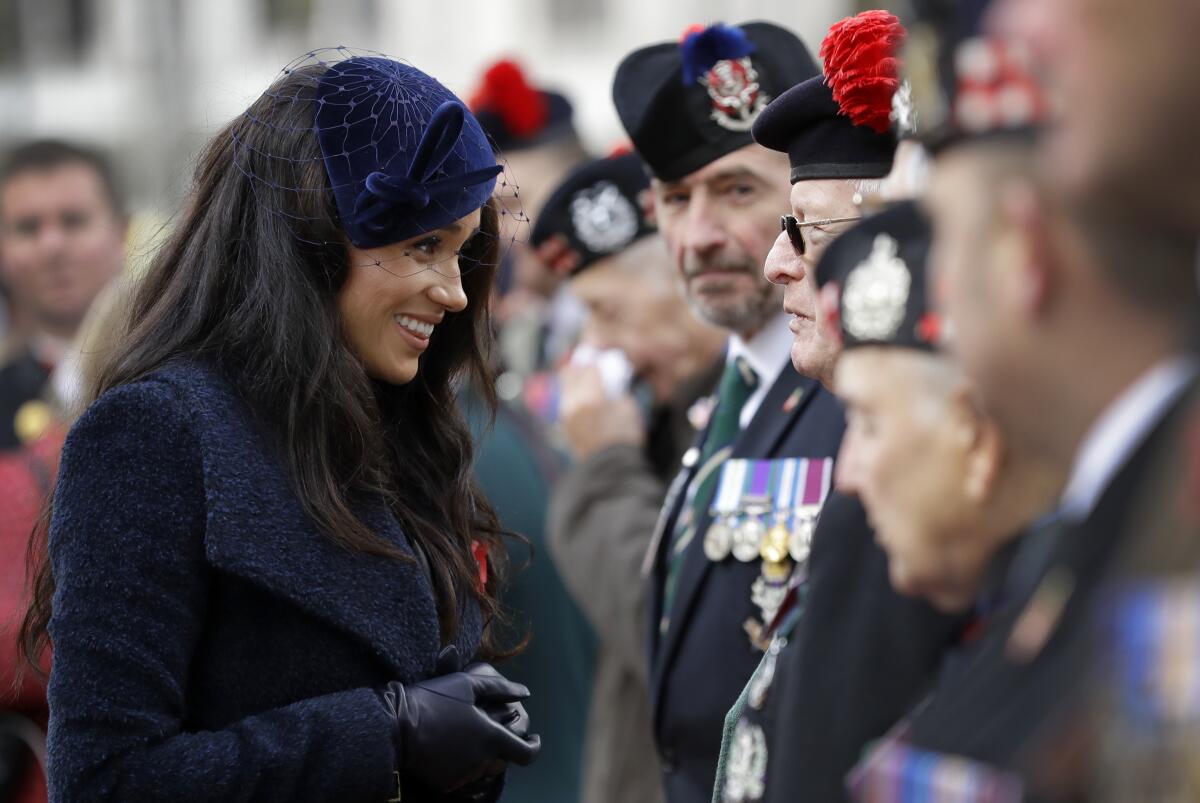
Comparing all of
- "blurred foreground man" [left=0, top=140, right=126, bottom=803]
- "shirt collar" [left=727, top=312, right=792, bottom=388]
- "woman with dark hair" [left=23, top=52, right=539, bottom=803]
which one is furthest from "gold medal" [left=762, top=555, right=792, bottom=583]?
"blurred foreground man" [left=0, top=140, right=126, bottom=803]

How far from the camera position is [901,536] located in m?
1.58

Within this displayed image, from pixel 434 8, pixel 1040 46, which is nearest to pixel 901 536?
pixel 1040 46

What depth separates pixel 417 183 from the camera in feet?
8.34

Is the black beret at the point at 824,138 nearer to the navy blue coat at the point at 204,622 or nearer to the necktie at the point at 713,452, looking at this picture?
the necktie at the point at 713,452

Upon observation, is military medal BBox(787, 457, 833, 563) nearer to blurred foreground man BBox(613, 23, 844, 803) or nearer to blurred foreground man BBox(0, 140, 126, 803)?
blurred foreground man BBox(613, 23, 844, 803)

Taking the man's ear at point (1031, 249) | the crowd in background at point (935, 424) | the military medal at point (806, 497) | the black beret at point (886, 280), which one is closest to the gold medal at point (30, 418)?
the crowd in background at point (935, 424)

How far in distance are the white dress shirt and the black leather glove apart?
106 centimetres

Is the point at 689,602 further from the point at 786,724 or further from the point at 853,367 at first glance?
the point at 853,367

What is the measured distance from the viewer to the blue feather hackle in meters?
3.67

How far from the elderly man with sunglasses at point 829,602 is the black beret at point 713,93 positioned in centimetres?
82

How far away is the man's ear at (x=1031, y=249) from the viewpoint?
1377mm

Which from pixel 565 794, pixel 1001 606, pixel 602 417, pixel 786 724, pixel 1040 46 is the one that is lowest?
pixel 565 794

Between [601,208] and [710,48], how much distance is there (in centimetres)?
118

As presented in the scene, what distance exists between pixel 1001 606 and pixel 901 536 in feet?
0.38
